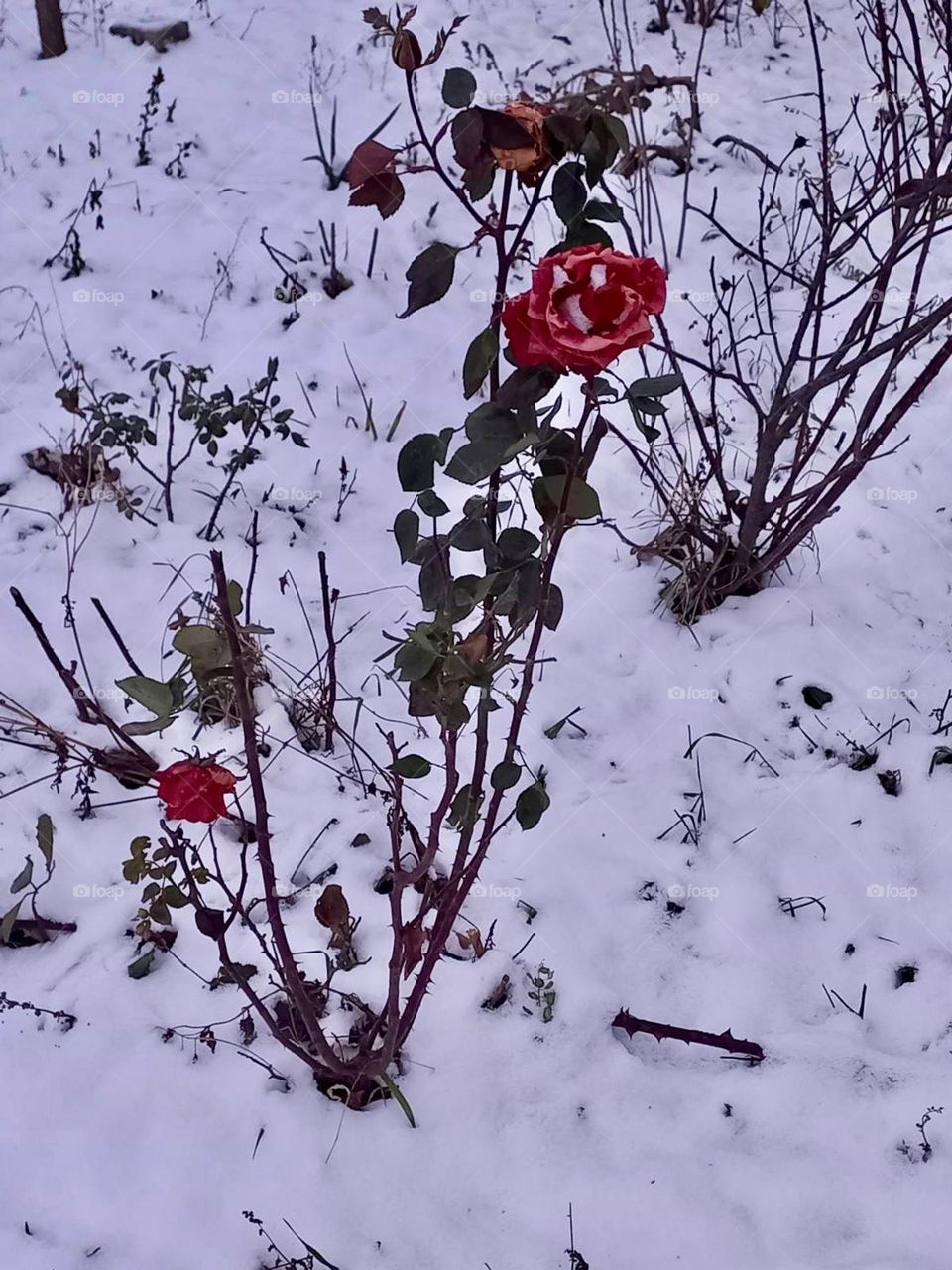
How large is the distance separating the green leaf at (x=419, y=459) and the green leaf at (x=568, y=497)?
12 cm

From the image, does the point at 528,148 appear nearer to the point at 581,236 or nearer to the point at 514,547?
the point at 581,236

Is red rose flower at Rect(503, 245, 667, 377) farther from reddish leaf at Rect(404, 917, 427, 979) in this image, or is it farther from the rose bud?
reddish leaf at Rect(404, 917, 427, 979)

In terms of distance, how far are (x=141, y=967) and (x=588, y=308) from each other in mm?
1302

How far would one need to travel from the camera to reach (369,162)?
106 centimetres

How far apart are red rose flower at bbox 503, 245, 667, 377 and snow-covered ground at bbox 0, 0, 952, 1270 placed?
45.2 inches

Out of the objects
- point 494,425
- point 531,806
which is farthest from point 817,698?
point 494,425

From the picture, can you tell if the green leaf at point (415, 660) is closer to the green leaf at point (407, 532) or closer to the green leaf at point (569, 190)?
the green leaf at point (407, 532)

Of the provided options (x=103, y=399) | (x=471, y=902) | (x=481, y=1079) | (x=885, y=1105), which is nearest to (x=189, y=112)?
(x=103, y=399)

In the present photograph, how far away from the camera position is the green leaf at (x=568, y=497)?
3.62 ft

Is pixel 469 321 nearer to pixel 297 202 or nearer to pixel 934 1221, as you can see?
pixel 297 202

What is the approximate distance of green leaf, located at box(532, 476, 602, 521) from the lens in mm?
1104

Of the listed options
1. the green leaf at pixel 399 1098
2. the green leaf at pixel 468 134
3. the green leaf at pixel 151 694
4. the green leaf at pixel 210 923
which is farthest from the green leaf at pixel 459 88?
the green leaf at pixel 399 1098

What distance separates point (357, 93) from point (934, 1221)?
4.00m

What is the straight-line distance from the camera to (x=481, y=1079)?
1.60m
